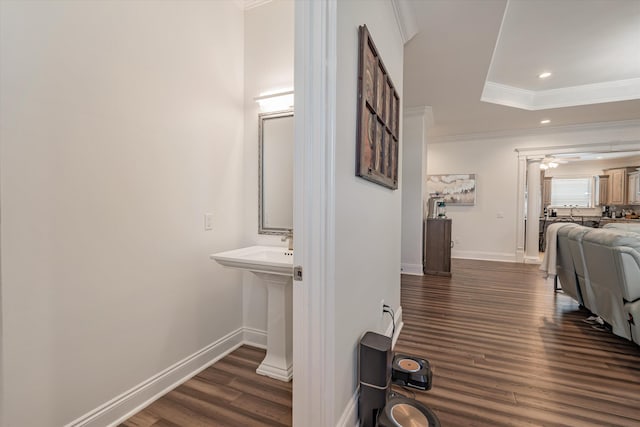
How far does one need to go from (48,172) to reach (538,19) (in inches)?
162

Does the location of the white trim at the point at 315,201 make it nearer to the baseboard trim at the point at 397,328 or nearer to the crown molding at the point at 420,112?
the baseboard trim at the point at 397,328

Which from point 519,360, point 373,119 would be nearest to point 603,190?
point 519,360

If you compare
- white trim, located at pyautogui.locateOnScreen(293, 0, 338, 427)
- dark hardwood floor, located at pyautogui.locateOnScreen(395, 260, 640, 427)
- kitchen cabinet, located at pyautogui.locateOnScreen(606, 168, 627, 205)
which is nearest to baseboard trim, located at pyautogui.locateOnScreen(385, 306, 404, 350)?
dark hardwood floor, located at pyautogui.locateOnScreen(395, 260, 640, 427)

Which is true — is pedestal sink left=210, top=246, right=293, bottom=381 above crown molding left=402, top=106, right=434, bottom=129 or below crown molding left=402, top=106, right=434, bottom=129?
below

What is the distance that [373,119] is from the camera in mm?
1647

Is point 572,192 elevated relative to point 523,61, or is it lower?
lower

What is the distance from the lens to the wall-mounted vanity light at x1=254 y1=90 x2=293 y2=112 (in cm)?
225

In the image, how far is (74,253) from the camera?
138 cm

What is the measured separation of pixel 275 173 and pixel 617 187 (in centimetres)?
1019

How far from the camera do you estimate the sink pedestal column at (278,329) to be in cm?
197

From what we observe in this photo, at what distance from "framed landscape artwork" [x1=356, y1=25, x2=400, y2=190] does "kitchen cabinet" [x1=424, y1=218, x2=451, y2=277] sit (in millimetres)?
3207

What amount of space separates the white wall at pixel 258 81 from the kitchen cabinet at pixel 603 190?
10520mm

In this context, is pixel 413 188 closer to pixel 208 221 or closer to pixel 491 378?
pixel 491 378

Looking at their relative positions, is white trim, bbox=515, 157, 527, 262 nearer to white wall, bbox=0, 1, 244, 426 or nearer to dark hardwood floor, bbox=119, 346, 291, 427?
dark hardwood floor, bbox=119, 346, 291, 427
